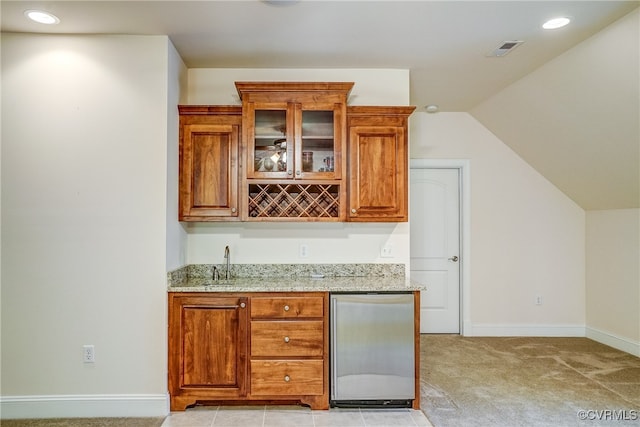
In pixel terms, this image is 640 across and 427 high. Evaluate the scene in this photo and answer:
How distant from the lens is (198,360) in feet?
8.70

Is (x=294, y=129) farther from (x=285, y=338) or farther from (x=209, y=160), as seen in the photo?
(x=285, y=338)

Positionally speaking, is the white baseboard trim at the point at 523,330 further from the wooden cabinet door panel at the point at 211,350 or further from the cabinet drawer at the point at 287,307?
the wooden cabinet door panel at the point at 211,350

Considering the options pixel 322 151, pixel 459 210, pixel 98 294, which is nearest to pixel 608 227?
pixel 459 210

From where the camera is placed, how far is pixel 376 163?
2959mm

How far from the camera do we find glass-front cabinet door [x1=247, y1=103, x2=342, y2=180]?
2.88 m

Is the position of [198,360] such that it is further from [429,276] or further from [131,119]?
[429,276]

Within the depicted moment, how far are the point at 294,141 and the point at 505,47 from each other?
1.70 m

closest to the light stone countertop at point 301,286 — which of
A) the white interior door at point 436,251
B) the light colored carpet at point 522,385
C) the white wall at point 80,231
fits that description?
the white wall at point 80,231

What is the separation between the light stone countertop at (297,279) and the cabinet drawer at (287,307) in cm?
7

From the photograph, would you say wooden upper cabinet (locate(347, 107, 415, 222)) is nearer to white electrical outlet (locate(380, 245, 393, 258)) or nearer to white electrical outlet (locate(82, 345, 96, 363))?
white electrical outlet (locate(380, 245, 393, 258))

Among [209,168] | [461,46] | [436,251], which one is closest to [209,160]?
[209,168]

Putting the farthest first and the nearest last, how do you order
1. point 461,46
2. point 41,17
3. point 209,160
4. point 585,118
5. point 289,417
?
point 585,118, point 209,160, point 461,46, point 289,417, point 41,17

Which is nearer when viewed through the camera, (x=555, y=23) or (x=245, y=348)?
(x=555, y=23)

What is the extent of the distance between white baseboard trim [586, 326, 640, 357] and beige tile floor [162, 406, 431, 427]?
2671mm
